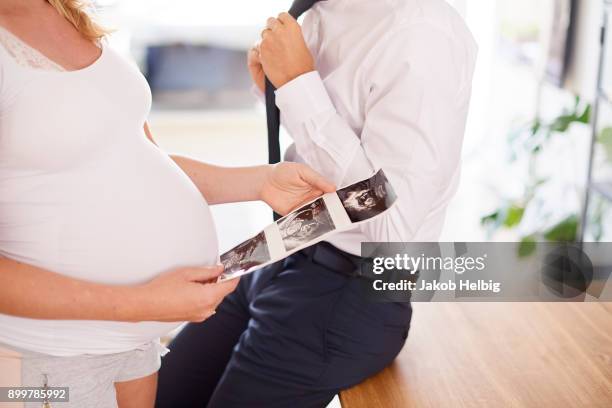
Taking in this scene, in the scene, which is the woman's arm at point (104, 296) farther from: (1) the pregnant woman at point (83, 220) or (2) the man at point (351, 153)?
(2) the man at point (351, 153)

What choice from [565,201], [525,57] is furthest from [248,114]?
[565,201]

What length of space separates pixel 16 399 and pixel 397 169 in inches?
30.2

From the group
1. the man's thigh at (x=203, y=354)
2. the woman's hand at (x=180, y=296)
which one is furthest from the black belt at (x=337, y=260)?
the woman's hand at (x=180, y=296)

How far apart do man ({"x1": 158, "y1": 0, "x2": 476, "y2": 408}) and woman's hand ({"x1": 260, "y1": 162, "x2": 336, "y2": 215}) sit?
92 mm

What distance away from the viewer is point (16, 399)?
1.16m

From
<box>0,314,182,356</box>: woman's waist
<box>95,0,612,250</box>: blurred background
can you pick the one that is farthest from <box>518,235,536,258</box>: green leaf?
<box>0,314,182,356</box>: woman's waist

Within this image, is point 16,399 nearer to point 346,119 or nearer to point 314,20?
point 346,119

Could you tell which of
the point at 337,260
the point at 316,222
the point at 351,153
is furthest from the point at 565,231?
the point at 316,222

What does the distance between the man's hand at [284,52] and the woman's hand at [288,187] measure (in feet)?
0.64

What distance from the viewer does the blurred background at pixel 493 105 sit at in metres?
3.08

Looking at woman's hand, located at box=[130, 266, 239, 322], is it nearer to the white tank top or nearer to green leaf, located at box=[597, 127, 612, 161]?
the white tank top

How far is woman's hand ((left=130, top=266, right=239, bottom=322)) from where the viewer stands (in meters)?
1.17

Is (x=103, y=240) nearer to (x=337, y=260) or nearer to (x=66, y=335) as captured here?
(x=66, y=335)

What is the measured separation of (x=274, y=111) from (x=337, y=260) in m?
0.35
